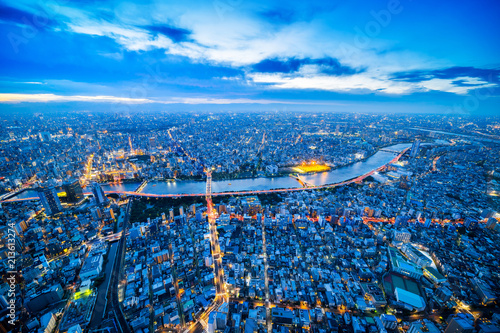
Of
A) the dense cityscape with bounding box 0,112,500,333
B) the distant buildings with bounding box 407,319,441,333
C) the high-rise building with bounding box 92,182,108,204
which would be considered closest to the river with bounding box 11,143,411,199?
the dense cityscape with bounding box 0,112,500,333

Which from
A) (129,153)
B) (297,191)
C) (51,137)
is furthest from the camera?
(51,137)

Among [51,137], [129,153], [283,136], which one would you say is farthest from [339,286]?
[51,137]

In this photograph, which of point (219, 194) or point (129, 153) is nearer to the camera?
point (219, 194)

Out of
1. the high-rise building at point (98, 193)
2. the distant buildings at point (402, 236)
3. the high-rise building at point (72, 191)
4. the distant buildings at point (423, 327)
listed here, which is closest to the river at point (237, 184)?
the high-rise building at point (72, 191)

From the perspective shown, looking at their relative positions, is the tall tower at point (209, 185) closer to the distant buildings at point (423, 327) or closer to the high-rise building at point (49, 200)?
the high-rise building at point (49, 200)

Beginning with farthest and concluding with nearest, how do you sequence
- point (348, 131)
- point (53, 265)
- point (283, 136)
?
point (348, 131) < point (283, 136) < point (53, 265)

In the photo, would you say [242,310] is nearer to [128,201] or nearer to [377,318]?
[377,318]
